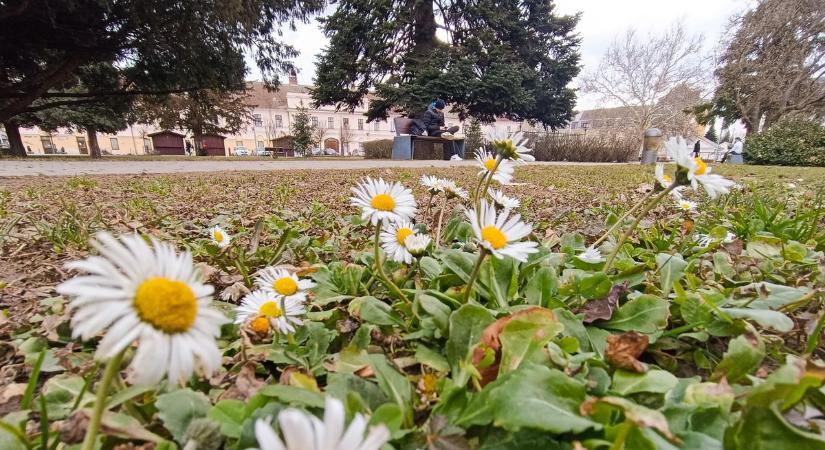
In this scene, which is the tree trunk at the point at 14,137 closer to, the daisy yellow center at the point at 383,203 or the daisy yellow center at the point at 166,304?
the daisy yellow center at the point at 383,203

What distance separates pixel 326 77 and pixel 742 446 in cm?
2336

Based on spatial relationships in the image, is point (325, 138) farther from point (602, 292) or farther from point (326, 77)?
point (602, 292)

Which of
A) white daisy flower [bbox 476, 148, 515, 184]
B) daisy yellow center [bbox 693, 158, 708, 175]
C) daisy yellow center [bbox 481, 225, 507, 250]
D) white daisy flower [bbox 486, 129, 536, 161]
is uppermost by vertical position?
white daisy flower [bbox 486, 129, 536, 161]

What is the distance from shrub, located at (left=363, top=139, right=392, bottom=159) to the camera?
20953mm

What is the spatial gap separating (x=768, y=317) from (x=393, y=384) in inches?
29.3

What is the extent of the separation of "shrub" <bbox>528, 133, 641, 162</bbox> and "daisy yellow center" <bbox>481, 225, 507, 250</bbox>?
61.6 feet

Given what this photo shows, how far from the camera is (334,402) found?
1.20ft

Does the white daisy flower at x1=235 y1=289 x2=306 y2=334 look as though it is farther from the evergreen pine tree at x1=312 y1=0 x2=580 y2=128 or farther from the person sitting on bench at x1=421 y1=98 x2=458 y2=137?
the evergreen pine tree at x1=312 y1=0 x2=580 y2=128

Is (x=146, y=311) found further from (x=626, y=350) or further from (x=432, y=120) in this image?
(x=432, y=120)

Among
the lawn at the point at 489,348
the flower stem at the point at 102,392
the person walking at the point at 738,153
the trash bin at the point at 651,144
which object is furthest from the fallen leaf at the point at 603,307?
the person walking at the point at 738,153

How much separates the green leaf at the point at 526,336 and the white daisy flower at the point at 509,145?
0.59 m

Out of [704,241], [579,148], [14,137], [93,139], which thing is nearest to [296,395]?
[704,241]

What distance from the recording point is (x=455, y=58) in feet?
67.9

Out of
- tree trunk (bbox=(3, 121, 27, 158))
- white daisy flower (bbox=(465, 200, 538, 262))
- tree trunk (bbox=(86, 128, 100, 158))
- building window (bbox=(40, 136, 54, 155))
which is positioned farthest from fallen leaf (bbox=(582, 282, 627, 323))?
building window (bbox=(40, 136, 54, 155))
